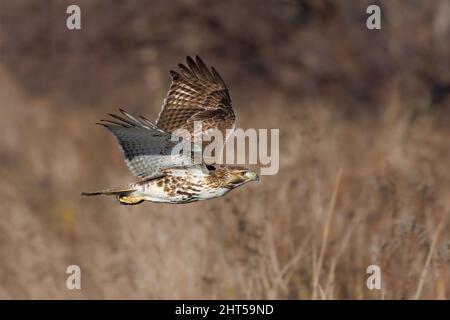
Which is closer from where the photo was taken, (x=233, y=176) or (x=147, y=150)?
(x=147, y=150)

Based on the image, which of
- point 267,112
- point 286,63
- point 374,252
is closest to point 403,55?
point 286,63

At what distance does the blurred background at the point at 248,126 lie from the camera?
7.63 m

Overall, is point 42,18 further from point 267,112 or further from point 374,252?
point 374,252

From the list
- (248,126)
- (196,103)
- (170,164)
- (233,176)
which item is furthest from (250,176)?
(248,126)

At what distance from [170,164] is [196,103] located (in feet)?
3.38

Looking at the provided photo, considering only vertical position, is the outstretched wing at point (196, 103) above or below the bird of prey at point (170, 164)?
above

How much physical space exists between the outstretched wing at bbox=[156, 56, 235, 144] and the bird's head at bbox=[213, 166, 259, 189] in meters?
0.32

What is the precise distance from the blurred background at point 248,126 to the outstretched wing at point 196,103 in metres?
0.64

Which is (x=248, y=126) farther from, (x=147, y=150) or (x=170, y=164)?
(x=147, y=150)

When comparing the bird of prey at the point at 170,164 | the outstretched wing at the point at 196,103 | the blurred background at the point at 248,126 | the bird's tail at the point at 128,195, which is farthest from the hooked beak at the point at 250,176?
the bird's tail at the point at 128,195

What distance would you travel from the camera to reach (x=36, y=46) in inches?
589

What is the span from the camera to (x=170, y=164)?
260 inches

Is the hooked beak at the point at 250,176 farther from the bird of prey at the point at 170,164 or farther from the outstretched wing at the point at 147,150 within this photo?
the outstretched wing at the point at 147,150

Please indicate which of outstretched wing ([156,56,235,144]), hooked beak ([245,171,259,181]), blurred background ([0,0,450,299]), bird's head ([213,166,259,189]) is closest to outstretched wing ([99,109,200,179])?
bird's head ([213,166,259,189])
